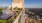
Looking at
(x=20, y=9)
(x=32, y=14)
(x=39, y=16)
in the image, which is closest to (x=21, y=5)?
(x=20, y=9)

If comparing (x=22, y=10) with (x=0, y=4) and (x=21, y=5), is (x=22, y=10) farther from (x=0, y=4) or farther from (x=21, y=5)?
(x=0, y=4)

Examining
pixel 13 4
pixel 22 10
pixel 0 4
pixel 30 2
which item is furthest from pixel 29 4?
pixel 0 4

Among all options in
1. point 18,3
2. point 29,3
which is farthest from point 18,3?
point 29,3

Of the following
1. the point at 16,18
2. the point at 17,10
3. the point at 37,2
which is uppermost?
the point at 37,2

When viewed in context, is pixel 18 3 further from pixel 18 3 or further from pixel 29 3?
pixel 29 3

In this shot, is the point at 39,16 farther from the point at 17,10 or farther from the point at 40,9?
the point at 17,10

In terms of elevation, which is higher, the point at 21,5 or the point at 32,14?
the point at 21,5

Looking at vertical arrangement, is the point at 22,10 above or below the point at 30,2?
below

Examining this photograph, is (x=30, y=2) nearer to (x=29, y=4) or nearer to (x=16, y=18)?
(x=29, y=4)
